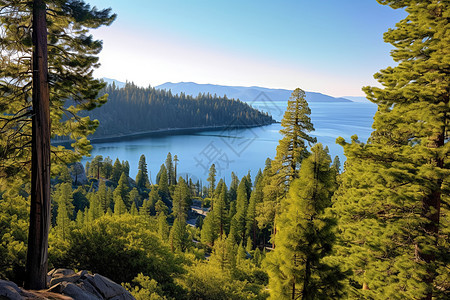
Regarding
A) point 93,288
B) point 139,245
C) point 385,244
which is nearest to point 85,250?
point 139,245

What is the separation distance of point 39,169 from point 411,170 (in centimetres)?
1132

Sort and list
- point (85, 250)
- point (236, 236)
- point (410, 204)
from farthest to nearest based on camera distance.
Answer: point (236, 236) < point (85, 250) < point (410, 204)

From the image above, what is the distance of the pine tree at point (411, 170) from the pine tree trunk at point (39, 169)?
9326 millimetres

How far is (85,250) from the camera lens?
16.2 metres

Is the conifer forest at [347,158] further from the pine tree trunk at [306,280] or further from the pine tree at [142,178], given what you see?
the pine tree at [142,178]

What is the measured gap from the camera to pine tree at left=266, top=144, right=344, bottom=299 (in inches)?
365

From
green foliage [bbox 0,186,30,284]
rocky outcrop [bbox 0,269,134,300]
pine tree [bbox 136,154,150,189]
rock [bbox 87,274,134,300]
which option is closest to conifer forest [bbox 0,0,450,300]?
rocky outcrop [bbox 0,269,134,300]

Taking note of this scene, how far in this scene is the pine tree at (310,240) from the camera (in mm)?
9281

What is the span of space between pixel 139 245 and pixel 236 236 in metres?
36.7

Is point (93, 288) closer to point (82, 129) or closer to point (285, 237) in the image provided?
point (82, 129)

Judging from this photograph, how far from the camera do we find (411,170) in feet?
24.4

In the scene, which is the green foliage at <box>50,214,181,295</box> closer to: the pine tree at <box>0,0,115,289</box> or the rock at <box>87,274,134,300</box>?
the rock at <box>87,274,134,300</box>

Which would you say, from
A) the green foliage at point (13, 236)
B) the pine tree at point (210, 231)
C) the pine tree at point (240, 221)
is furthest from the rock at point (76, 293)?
the pine tree at point (240, 221)

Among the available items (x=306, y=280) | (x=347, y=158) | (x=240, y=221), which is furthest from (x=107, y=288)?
(x=240, y=221)
